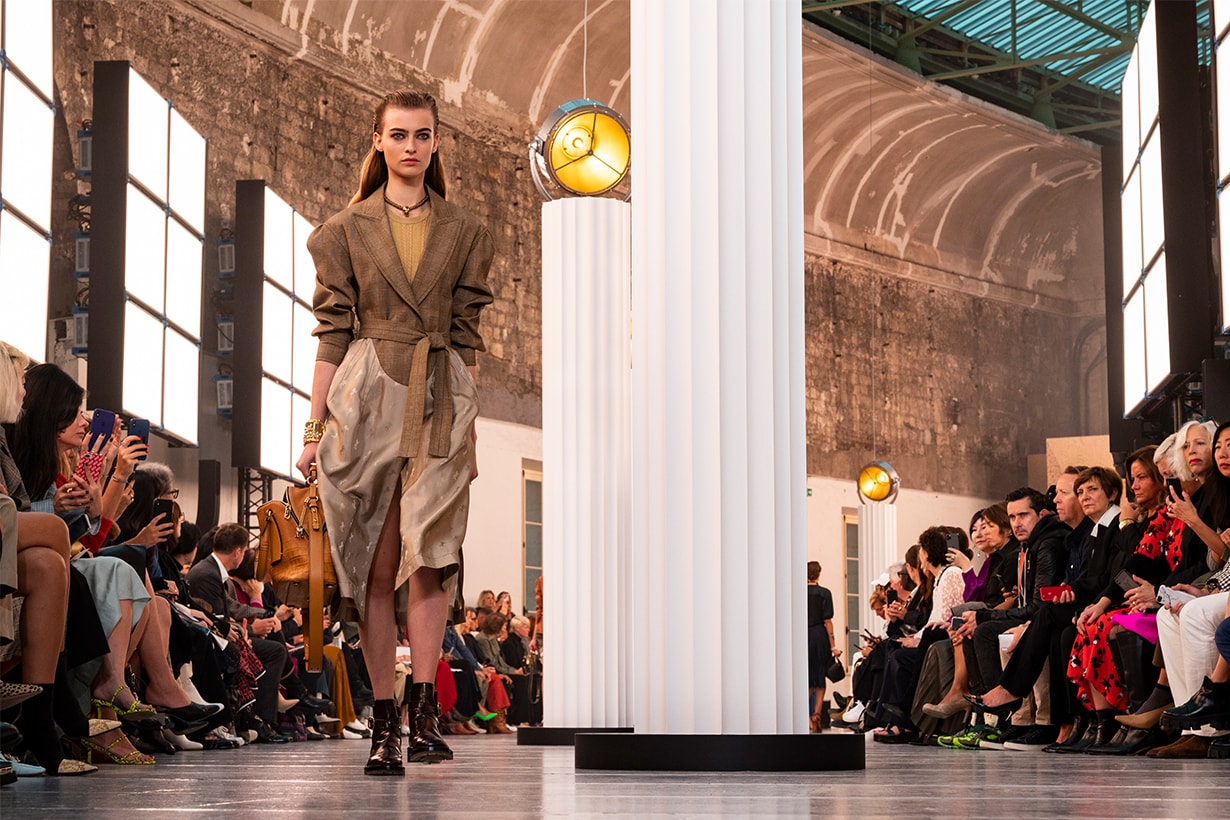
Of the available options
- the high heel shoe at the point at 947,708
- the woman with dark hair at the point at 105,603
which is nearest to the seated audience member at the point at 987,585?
the high heel shoe at the point at 947,708

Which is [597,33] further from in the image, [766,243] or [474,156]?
[766,243]

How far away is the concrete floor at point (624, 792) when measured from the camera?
2227 millimetres

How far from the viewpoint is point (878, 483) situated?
17828mm

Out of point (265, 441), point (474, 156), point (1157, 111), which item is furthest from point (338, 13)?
point (1157, 111)

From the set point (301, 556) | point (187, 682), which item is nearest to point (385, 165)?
point (301, 556)

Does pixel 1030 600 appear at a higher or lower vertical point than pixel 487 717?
higher

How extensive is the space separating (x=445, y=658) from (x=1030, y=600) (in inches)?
224

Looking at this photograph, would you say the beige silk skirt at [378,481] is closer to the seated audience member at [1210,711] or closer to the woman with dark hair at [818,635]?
the seated audience member at [1210,711]

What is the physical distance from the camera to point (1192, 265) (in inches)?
348

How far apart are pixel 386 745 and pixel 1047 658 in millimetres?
3522

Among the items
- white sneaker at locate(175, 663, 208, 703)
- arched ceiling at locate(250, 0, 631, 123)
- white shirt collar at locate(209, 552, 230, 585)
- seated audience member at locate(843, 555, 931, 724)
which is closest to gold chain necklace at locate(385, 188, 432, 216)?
white sneaker at locate(175, 663, 208, 703)

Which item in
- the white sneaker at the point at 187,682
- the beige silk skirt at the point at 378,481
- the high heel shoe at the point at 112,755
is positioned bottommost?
the high heel shoe at the point at 112,755

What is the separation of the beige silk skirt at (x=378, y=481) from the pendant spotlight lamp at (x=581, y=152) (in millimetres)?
3058

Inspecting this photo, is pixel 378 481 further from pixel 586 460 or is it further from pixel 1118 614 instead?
pixel 1118 614
